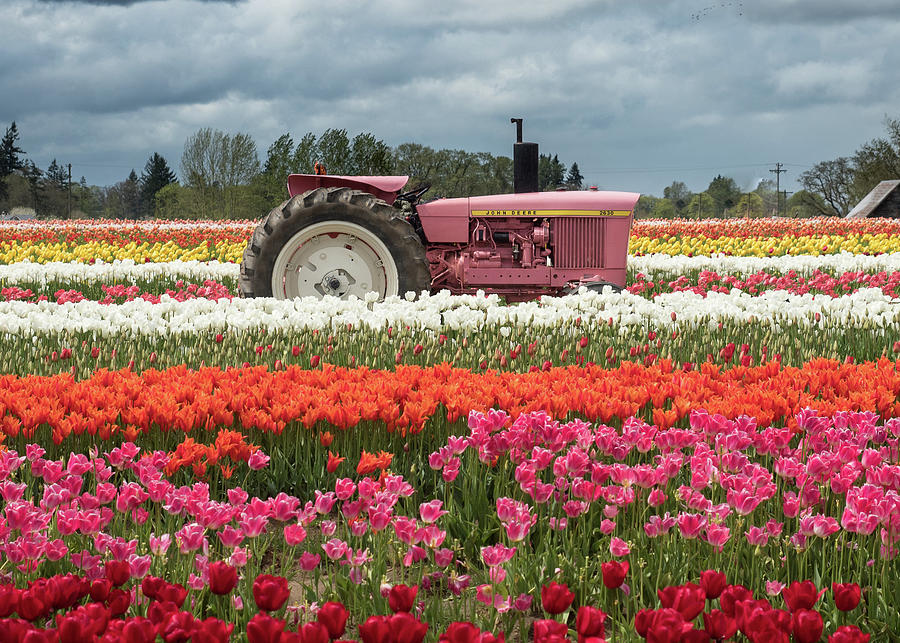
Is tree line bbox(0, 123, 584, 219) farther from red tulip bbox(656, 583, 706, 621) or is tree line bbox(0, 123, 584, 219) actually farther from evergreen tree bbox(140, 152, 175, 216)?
red tulip bbox(656, 583, 706, 621)

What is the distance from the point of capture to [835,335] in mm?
6645

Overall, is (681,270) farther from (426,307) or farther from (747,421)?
(747,421)

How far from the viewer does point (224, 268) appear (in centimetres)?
1283

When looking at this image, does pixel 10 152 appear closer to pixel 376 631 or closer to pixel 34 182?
pixel 34 182

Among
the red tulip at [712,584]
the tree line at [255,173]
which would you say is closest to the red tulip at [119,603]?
the red tulip at [712,584]

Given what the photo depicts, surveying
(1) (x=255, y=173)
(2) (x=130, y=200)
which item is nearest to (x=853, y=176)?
(1) (x=255, y=173)

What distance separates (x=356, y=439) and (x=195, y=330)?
355 cm

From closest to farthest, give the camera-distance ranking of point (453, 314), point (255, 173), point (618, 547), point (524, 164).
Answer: point (618, 547)
point (453, 314)
point (524, 164)
point (255, 173)

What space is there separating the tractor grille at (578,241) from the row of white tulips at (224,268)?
3.53m

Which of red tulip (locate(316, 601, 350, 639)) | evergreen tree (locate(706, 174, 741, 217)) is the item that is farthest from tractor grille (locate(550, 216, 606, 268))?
evergreen tree (locate(706, 174, 741, 217))

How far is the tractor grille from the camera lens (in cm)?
880

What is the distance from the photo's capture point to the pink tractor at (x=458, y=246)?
26.0 feet

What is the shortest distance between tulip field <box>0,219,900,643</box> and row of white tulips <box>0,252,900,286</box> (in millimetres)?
5289

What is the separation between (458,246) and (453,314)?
2.02m
